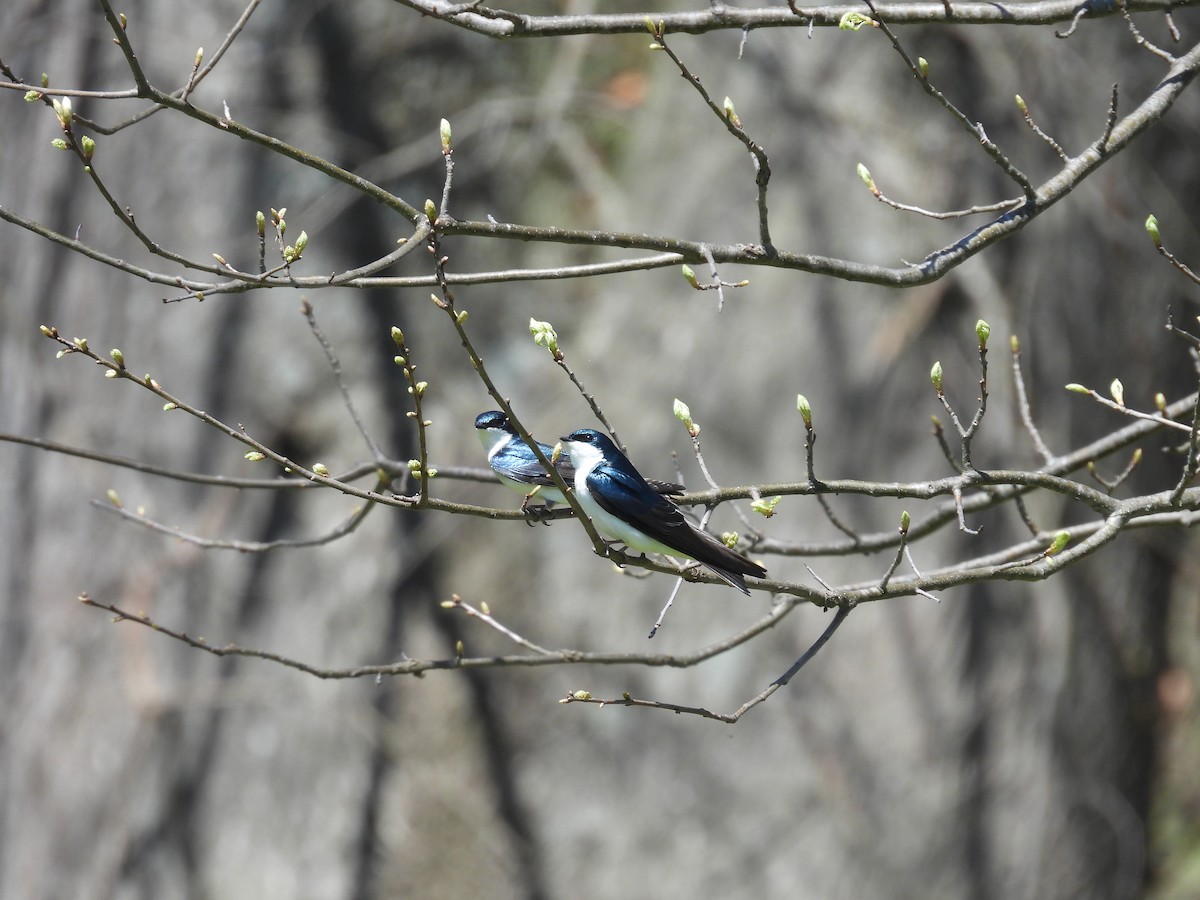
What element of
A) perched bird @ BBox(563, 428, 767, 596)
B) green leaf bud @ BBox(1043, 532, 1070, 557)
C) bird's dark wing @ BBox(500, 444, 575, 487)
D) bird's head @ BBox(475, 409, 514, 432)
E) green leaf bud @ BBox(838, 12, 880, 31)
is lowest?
green leaf bud @ BBox(1043, 532, 1070, 557)

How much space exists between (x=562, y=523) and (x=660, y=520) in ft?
9.65

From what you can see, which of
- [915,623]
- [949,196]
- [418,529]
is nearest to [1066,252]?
[949,196]

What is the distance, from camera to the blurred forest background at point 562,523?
5203mm

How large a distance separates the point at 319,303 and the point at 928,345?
307 cm

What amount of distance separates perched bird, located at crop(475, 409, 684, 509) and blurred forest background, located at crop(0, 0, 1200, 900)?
1.83 m

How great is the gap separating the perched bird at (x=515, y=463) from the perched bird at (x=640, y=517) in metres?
0.08

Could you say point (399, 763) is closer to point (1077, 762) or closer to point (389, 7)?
point (1077, 762)

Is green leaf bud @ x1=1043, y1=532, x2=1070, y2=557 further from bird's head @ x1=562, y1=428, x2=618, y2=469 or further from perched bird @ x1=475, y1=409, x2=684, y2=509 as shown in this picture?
bird's head @ x1=562, y1=428, x2=618, y2=469

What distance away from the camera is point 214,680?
18.2ft

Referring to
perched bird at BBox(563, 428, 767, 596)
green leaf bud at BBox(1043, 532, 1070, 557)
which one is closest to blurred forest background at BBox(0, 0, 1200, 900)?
perched bird at BBox(563, 428, 767, 596)

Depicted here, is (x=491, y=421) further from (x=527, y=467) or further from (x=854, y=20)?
(x=854, y=20)

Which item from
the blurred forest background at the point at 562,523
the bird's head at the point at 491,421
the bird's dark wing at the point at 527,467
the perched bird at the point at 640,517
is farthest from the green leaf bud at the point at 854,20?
the blurred forest background at the point at 562,523

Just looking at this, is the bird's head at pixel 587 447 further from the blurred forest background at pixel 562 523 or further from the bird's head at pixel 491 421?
the blurred forest background at pixel 562 523

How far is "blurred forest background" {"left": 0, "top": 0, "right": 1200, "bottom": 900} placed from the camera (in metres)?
5.20
